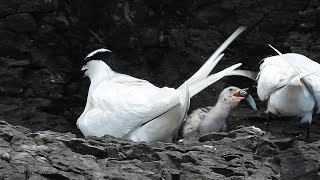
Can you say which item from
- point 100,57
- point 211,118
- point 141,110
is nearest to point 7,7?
point 100,57

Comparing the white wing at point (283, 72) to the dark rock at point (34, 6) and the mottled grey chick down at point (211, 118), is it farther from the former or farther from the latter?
the dark rock at point (34, 6)

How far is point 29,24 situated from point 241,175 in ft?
12.1

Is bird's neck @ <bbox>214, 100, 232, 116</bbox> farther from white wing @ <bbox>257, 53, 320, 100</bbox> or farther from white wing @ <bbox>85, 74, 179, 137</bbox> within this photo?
white wing @ <bbox>85, 74, 179, 137</bbox>

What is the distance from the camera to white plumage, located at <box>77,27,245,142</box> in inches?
199

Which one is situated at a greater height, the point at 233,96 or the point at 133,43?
the point at 133,43

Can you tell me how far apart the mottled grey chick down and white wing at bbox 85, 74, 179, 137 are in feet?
2.50

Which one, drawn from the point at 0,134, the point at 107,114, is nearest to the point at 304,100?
the point at 107,114

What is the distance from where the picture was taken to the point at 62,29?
23.8 feet

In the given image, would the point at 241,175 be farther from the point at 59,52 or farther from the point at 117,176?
the point at 59,52

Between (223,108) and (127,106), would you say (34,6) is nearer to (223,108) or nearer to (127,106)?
(223,108)

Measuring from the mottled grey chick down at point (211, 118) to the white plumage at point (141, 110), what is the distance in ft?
2.05

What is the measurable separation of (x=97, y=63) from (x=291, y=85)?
1857mm

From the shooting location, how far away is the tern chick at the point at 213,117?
19.7ft

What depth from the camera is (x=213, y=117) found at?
19.9ft
